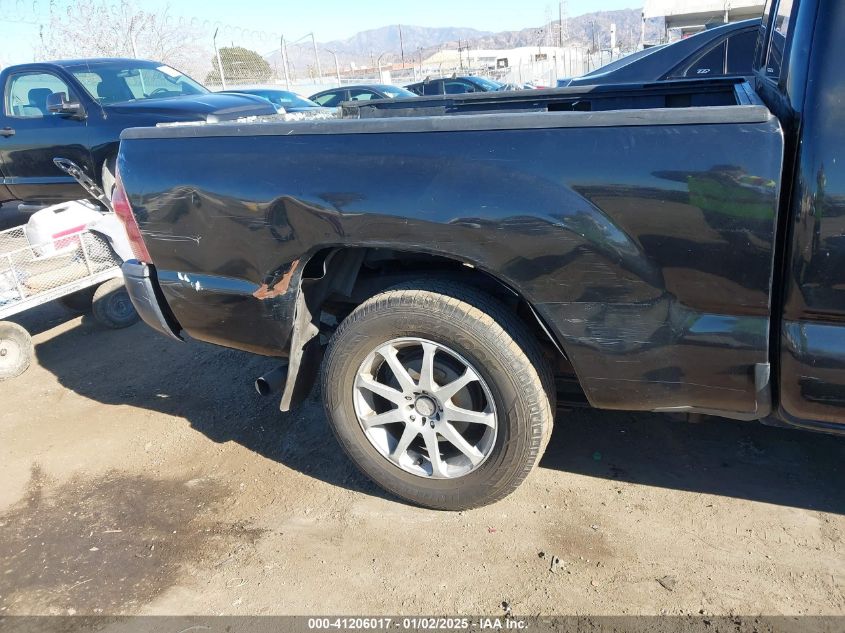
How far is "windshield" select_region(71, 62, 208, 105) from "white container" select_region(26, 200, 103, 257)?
2395 mm

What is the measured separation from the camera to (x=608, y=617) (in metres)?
2.21

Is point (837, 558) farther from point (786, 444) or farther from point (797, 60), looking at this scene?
point (797, 60)

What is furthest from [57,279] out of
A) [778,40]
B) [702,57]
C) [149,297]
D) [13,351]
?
[702,57]

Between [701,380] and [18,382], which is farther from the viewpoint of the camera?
[18,382]

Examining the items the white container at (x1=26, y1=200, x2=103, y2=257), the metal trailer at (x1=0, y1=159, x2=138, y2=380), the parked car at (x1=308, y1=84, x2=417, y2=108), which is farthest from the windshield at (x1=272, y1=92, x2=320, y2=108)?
the white container at (x1=26, y1=200, x2=103, y2=257)

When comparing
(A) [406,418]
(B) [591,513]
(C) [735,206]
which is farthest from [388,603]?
(C) [735,206]

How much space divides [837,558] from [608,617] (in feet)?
2.88

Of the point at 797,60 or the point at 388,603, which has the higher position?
the point at 797,60

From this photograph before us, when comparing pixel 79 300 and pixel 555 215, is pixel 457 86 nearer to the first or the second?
pixel 79 300

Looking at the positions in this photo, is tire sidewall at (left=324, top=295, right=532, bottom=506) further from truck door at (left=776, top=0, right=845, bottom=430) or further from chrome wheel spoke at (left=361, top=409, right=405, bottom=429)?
truck door at (left=776, top=0, right=845, bottom=430)

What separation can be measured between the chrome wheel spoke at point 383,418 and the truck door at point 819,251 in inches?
54.4

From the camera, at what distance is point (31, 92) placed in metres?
7.55

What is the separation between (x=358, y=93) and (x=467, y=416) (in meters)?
14.4

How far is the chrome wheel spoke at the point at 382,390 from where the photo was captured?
8.67ft
